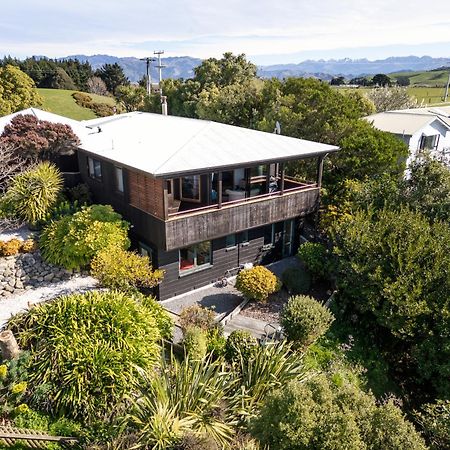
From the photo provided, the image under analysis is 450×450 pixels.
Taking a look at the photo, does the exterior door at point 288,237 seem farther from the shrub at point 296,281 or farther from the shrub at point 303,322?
the shrub at point 303,322

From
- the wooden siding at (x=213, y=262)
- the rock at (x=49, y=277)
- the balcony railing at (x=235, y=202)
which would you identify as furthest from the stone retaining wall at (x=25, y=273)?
the balcony railing at (x=235, y=202)

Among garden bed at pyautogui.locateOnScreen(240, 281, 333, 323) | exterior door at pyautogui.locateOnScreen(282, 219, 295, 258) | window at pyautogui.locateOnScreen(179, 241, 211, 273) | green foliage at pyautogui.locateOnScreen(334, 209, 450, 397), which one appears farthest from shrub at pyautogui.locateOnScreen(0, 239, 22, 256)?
green foliage at pyautogui.locateOnScreen(334, 209, 450, 397)

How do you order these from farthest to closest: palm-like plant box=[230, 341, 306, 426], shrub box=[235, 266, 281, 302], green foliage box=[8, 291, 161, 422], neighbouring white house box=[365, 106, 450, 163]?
neighbouring white house box=[365, 106, 450, 163]
shrub box=[235, 266, 281, 302]
palm-like plant box=[230, 341, 306, 426]
green foliage box=[8, 291, 161, 422]

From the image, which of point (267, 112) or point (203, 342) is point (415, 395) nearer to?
point (203, 342)

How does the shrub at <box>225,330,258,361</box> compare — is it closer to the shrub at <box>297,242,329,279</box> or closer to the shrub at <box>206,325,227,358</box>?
the shrub at <box>206,325,227,358</box>

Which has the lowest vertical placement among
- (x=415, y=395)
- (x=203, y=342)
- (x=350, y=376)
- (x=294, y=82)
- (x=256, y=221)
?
(x=415, y=395)

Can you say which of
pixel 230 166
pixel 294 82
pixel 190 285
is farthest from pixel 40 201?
pixel 294 82
